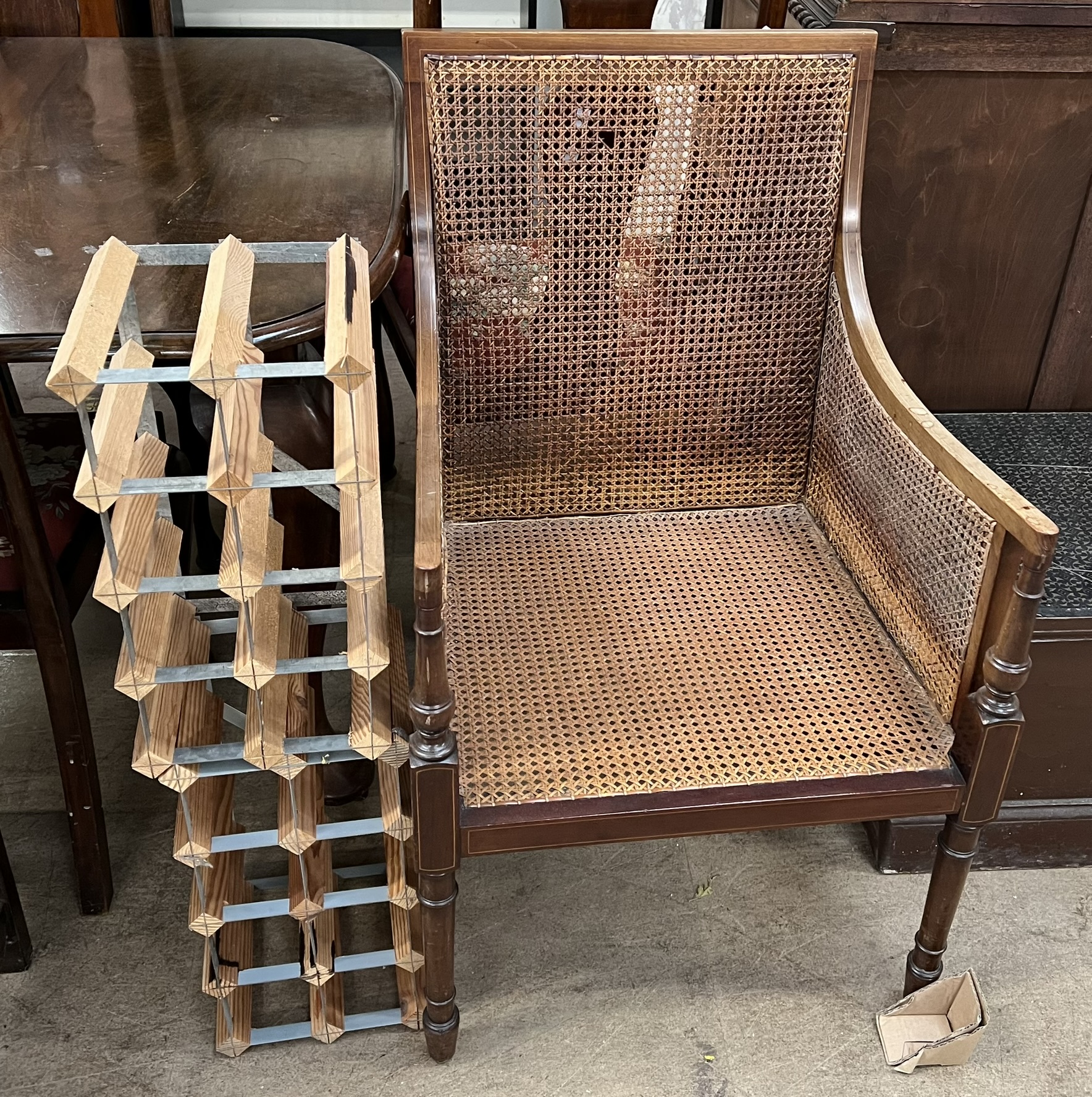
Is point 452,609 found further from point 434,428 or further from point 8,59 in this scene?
point 8,59

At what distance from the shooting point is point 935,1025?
1429 mm

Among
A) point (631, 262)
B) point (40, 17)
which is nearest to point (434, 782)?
point (631, 262)

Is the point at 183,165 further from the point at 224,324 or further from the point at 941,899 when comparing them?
the point at 941,899

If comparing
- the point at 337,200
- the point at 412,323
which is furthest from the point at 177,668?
the point at 412,323

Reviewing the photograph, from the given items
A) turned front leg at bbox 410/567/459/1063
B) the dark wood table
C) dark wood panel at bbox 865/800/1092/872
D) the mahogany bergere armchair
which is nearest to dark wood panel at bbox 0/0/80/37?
the dark wood table

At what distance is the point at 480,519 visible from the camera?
152cm

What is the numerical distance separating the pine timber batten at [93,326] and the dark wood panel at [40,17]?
1.60 metres

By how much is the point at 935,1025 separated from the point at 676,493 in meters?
0.75

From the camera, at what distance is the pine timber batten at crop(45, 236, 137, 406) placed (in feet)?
2.99

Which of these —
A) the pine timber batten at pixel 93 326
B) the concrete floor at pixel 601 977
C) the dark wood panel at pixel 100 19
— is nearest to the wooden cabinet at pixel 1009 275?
the concrete floor at pixel 601 977

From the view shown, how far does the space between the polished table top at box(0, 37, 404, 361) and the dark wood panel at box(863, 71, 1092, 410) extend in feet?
2.39

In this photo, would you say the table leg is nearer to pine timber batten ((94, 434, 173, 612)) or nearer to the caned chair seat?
pine timber batten ((94, 434, 173, 612))

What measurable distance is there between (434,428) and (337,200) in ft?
1.76

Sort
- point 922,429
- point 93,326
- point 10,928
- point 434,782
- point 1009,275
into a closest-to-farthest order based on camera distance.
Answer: point 93,326 < point 434,782 < point 922,429 < point 10,928 < point 1009,275
